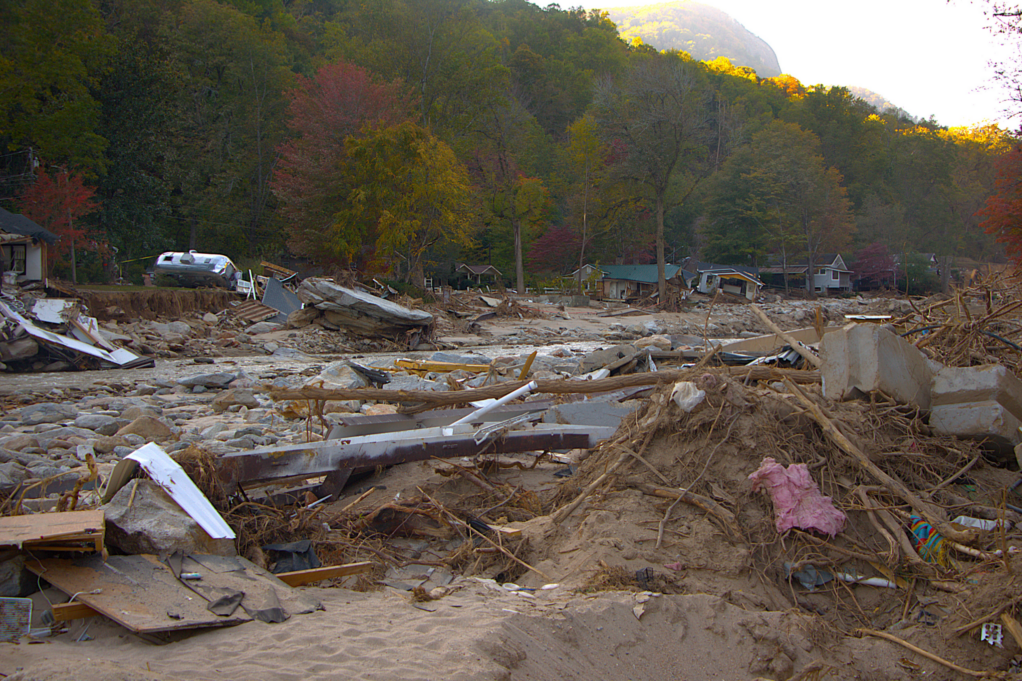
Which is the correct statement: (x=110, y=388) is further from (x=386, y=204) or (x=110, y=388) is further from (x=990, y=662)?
(x=386, y=204)

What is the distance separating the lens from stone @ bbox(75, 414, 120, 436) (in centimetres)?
734

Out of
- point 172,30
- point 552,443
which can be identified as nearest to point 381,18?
point 172,30

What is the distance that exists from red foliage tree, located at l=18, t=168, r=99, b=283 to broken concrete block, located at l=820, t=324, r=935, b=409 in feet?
88.3

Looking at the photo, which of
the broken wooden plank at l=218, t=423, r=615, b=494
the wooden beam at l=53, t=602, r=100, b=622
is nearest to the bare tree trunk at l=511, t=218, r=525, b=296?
the broken wooden plank at l=218, t=423, r=615, b=494

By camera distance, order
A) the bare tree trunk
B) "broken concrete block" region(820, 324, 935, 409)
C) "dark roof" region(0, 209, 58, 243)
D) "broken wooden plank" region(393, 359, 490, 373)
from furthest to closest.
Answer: the bare tree trunk, "dark roof" region(0, 209, 58, 243), "broken wooden plank" region(393, 359, 490, 373), "broken concrete block" region(820, 324, 935, 409)

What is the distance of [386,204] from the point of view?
30.3 m

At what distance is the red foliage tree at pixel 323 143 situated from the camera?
31250 millimetres

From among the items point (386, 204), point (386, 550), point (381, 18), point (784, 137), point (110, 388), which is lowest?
point (110, 388)

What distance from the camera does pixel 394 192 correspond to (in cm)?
3047

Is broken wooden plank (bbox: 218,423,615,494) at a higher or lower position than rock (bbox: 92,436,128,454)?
higher

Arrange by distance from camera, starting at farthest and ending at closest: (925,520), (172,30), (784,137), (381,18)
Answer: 1. (784,137)
2. (381,18)
3. (172,30)
4. (925,520)

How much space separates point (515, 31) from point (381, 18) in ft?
107

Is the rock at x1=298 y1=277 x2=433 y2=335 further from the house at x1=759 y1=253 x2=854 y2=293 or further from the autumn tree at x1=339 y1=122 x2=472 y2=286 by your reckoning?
the house at x1=759 y1=253 x2=854 y2=293

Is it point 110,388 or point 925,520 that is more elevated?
point 925,520
